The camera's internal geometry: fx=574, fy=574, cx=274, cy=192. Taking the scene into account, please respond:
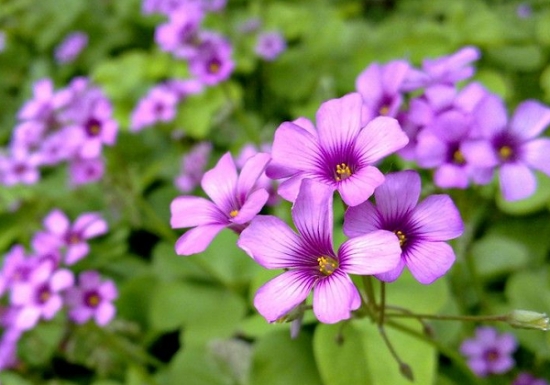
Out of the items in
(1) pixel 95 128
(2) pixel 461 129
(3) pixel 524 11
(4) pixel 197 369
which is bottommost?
(4) pixel 197 369

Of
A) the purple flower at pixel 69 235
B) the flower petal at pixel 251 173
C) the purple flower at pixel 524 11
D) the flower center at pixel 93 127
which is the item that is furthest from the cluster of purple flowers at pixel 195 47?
the purple flower at pixel 524 11

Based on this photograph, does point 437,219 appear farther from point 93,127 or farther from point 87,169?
point 87,169

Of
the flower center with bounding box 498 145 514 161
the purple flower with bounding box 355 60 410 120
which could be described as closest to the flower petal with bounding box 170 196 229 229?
the purple flower with bounding box 355 60 410 120

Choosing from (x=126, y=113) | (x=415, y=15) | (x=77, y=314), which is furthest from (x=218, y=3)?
(x=77, y=314)

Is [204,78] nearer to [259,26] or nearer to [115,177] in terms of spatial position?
[115,177]

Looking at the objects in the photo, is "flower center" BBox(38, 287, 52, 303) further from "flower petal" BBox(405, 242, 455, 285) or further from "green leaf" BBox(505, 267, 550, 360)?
"green leaf" BBox(505, 267, 550, 360)

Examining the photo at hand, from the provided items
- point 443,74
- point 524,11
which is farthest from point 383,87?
point 524,11

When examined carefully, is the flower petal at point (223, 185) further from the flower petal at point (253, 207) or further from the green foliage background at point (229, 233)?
the green foliage background at point (229, 233)
